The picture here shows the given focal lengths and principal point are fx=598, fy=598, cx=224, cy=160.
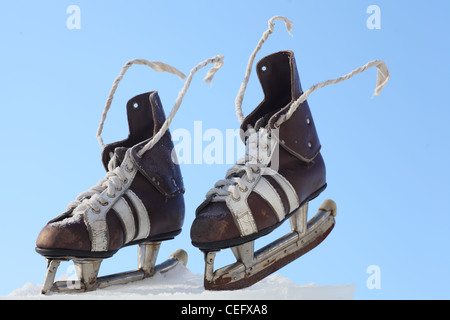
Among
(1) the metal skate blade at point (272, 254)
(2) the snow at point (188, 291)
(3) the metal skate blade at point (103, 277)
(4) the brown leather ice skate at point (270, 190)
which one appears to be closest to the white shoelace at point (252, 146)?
(4) the brown leather ice skate at point (270, 190)

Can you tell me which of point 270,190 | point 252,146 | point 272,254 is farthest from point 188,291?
point 252,146

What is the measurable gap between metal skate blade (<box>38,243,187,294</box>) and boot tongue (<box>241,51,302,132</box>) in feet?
1.91

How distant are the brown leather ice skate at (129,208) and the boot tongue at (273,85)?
0.56 feet

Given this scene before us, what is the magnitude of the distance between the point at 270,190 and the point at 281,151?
0.52 feet

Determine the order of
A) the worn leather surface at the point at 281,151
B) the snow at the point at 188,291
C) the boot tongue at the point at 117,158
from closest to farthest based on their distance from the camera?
1. the snow at the point at 188,291
2. the worn leather surface at the point at 281,151
3. the boot tongue at the point at 117,158

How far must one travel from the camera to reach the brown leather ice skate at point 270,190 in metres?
1.78

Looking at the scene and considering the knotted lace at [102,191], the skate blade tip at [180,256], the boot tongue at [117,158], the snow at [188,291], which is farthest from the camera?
the skate blade tip at [180,256]

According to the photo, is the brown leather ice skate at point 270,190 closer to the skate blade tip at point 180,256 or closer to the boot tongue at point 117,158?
the boot tongue at point 117,158

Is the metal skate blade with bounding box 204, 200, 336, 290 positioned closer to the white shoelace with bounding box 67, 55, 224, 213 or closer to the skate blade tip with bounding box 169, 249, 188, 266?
the white shoelace with bounding box 67, 55, 224, 213

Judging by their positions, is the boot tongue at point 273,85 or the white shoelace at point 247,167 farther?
the boot tongue at point 273,85

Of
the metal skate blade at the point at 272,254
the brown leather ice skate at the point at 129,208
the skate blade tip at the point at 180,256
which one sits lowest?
the skate blade tip at the point at 180,256

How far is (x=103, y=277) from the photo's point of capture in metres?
2.00

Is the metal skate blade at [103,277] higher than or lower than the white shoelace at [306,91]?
lower
